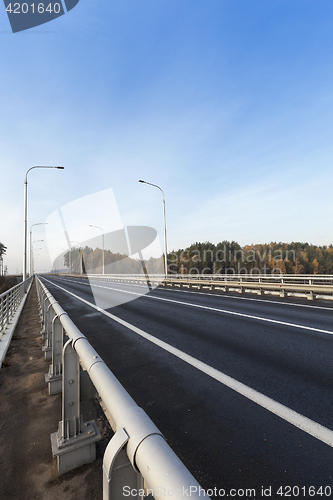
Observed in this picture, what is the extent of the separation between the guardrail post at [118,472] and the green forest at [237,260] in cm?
10730

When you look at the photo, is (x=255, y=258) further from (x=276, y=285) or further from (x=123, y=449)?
(x=123, y=449)

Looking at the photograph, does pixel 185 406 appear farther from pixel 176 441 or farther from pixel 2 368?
pixel 2 368

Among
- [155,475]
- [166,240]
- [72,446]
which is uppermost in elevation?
[166,240]

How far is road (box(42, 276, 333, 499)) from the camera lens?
8.15 ft

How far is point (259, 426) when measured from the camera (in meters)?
3.12

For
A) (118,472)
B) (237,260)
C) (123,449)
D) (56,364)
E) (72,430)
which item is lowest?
(72,430)

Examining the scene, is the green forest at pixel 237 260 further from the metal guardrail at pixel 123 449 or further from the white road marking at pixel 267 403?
the metal guardrail at pixel 123 449

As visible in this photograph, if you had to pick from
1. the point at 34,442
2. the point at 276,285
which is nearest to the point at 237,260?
the point at 276,285

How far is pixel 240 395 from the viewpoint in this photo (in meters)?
3.85

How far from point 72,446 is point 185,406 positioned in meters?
1.73

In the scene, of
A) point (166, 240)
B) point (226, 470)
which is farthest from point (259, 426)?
point (166, 240)

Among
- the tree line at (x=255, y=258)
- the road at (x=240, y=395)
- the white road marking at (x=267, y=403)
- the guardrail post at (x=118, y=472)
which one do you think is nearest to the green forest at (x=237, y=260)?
the tree line at (x=255, y=258)

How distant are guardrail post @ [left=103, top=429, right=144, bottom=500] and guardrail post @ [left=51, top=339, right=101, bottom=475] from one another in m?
1.38

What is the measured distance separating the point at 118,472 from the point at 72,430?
63.8 inches
